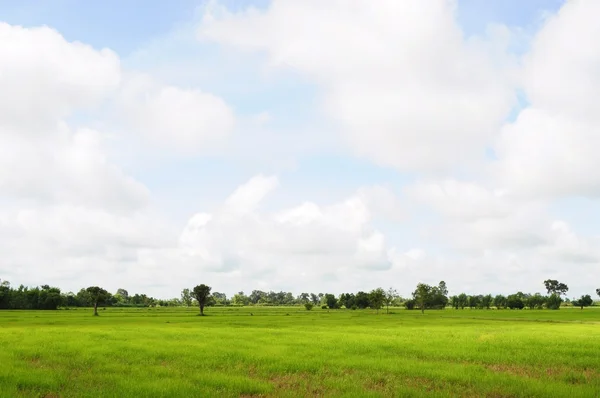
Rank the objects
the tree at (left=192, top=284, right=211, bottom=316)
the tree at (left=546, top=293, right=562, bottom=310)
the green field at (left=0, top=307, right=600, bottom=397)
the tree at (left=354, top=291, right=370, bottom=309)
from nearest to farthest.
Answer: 1. the green field at (left=0, top=307, right=600, bottom=397)
2. the tree at (left=192, top=284, right=211, bottom=316)
3. the tree at (left=546, top=293, right=562, bottom=310)
4. the tree at (left=354, top=291, right=370, bottom=309)

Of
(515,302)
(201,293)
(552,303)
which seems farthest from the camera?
(515,302)

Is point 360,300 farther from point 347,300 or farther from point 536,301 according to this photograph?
point 536,301

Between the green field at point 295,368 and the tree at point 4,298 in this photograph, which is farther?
the tree at point 4,298

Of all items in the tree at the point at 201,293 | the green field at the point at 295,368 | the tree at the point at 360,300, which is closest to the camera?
the green field at the point at 295,368

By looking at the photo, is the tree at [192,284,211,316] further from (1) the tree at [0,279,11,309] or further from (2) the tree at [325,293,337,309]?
(2) the tree at [325,293,337,309]

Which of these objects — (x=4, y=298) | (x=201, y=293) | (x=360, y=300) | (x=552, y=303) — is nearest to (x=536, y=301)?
(x=552, y=303)

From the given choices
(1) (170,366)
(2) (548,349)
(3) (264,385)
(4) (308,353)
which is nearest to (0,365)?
(1) (170,366)

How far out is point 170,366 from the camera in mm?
22125

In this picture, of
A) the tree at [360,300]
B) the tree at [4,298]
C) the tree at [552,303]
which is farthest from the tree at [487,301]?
the tree at [4,298]

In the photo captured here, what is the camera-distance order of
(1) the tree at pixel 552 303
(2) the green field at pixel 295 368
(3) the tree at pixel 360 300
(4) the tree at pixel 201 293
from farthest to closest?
(3) the tree at pixel 360 300, (1) the tree at pixel 552 303, (4) the tree at pixel 201 293, (2) the green field at pixel 295 368

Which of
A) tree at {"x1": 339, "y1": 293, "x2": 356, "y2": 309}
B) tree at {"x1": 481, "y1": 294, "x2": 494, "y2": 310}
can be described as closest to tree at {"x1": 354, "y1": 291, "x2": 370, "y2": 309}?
tree at {"x1": 339, "y1": 293, "x2": 356, "y2": 309}

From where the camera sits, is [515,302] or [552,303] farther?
[515,302]

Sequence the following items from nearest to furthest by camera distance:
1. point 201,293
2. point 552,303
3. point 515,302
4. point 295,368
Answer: point 295,368
point 201,293
point 552,303
point 515,302

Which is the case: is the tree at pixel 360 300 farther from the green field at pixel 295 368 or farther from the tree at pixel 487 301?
the green field at pixel 295 368
